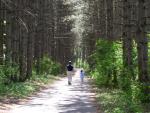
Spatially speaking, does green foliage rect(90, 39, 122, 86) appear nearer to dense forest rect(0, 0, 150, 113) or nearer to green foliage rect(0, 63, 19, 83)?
dense forest rect(0, 0, 150, 113)

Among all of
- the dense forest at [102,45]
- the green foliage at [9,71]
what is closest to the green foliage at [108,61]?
the dense forest at [102,45]

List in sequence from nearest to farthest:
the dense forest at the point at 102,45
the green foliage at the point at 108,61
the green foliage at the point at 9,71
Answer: the dense forest at the point at 102,45, the green foliage at the point at 9,71, the green foliage at the point at 108,61

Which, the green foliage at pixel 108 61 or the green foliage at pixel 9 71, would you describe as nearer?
the green foliage at pixel 9 71

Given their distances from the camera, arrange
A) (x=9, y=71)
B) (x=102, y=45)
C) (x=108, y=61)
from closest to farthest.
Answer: (x=108, y=61), (x=9, y=71), (x=102, y=45)

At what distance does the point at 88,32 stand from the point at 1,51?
112 ft

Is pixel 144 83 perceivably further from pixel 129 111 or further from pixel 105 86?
pixel 105 86

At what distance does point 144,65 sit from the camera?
17656 mm

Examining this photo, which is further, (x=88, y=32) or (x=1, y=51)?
(x=88, y=32)

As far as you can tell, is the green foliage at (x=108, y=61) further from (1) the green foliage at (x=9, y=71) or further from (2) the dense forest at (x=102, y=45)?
(1) the green foliage at (x=9, y=71)

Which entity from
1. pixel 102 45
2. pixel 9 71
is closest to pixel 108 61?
pixel 102 45

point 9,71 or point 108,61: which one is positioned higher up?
point 108,61

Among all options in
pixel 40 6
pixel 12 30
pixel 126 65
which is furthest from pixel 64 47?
pixel 126 65

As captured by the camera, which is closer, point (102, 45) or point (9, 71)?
point (9, 71)

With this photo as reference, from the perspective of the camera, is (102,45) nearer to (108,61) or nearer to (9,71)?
(108,61)
